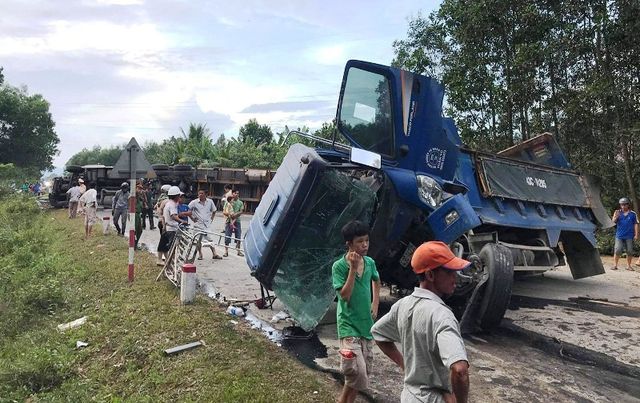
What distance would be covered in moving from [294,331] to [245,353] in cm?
95

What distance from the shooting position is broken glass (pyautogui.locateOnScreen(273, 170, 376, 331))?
573 centimetres

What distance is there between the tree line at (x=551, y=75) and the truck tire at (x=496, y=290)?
10038 mm

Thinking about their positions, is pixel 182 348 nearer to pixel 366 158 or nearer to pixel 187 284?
pixel 187 284

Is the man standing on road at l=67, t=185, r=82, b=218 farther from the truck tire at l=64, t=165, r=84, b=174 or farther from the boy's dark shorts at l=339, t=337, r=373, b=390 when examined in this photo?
the boy's dark shorts at l=339, t=337, r=373, b=390

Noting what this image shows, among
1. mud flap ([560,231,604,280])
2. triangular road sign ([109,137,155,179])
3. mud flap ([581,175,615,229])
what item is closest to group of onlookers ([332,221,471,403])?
triangular road sign ([109,137,155,179])

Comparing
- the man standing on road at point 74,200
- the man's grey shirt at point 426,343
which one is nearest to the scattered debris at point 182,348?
the man's grey shirt at point 426,343

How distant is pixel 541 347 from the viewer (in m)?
6.10

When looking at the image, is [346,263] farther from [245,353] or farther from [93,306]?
[93,306]

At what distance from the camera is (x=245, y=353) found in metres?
5.18

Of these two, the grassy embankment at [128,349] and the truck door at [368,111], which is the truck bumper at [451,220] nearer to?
the truck door at [368,111]

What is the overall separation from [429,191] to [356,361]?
291cm

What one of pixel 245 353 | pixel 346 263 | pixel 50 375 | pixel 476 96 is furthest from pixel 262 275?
pixel 476 96

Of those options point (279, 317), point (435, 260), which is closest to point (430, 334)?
point (435, 260)

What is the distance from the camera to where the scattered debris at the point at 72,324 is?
702 cm
